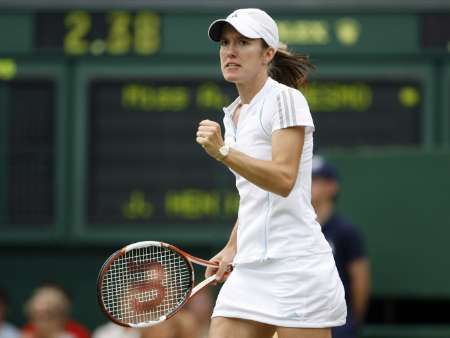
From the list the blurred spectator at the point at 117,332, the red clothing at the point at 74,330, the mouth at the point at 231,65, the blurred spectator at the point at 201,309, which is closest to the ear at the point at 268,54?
the mouth at the point at 231,65

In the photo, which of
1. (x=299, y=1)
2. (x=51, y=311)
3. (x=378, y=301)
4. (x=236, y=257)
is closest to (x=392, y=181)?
(x=378, y=301)

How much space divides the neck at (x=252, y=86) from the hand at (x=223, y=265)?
552 mm

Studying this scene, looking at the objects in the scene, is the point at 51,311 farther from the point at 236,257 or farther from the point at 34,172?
the point at 236,257

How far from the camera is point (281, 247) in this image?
446cm

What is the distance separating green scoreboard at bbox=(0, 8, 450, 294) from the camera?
880 cm

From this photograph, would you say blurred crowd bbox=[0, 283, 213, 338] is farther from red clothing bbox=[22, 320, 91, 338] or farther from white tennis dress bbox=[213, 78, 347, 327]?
white tennis dress bbox=[213, 78, 347, 327]

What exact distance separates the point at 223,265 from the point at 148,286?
10.4 inches

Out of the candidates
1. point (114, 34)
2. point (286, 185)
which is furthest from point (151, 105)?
point (286, 185)

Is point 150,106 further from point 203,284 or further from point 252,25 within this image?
point 252,25

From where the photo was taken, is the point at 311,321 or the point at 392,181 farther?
the point at 392,181

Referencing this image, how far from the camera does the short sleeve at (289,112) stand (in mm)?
4375

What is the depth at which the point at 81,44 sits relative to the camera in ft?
29.3

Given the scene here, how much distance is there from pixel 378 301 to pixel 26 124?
2484 mm

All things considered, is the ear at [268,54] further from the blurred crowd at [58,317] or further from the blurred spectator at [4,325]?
the blurred spectator at [4,325]
